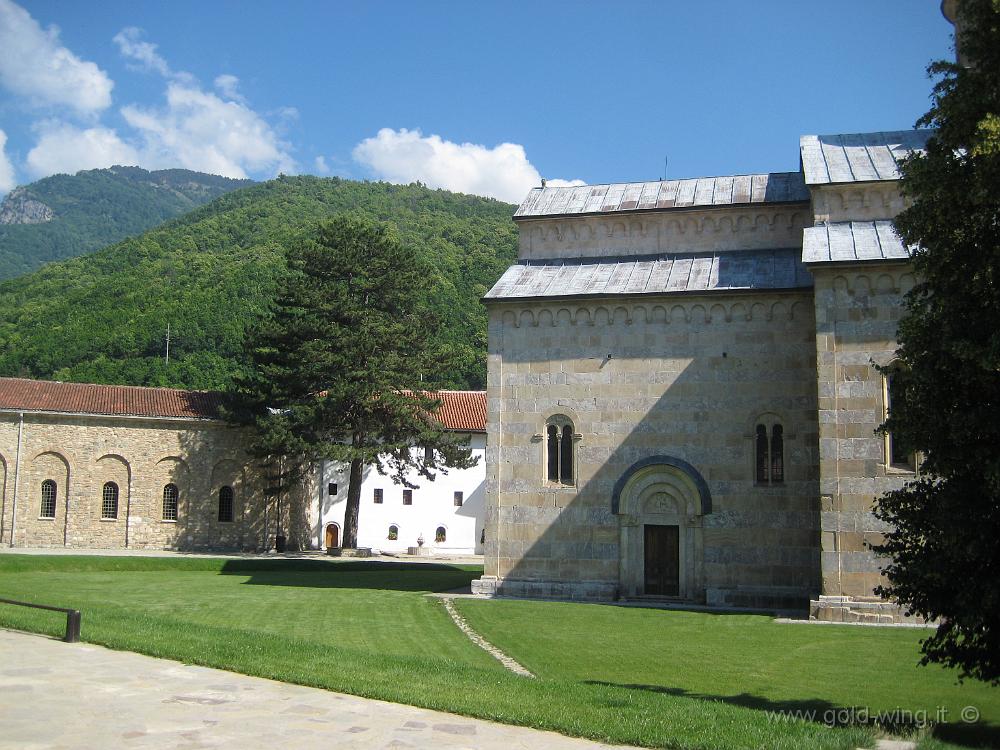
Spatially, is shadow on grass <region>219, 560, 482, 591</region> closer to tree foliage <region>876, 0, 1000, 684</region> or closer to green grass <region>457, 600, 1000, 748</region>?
green grass <region>457, 600, 1000, 748</region>

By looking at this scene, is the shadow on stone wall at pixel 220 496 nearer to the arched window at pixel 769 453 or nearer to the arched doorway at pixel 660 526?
the arched doorway at pixel 660 526

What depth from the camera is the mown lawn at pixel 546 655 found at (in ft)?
31.6

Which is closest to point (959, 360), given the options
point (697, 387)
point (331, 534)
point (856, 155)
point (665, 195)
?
point (697, 387)

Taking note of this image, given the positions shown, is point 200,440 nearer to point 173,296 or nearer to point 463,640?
point 463,640

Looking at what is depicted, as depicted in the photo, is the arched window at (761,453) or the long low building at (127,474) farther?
the long low building at (127,474)

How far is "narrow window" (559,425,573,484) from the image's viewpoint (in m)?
23.8

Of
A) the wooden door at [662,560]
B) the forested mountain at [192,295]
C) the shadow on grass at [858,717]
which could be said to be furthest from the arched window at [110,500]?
the shadow on grass at [858,717]

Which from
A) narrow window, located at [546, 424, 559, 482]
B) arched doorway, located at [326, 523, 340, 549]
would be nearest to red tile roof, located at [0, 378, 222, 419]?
arched doorway, located at [326, 523, 340, 549]

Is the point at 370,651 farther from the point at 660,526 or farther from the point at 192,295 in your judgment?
the point at 192,295

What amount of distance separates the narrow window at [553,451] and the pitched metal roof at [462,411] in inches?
915

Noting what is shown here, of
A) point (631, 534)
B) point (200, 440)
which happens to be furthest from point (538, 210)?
point (200, 440)

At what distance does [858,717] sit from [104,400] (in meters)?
37.3

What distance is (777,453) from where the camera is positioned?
22.5 meters

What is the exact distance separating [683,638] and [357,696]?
819 centimetres
